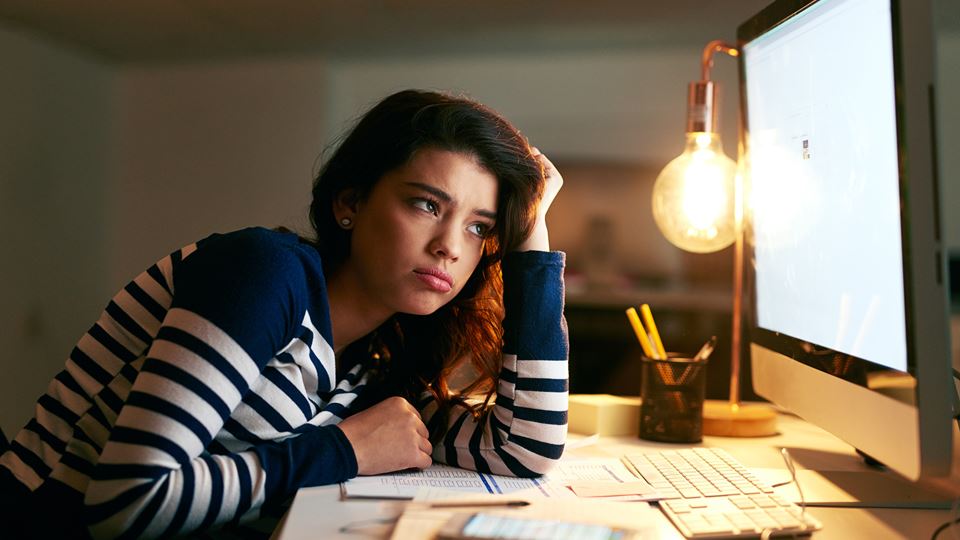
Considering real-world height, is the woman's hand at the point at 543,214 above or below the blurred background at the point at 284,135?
below

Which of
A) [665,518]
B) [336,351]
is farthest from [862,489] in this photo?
[336,351]

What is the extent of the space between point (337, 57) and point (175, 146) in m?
1.00

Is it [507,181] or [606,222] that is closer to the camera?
[507,181]

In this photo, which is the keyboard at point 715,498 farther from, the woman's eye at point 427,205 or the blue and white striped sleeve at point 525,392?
the woman's eye at point 427,205

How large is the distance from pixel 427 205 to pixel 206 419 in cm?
39

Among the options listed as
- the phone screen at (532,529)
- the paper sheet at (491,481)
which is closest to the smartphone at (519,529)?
the phone screen at (532,529)

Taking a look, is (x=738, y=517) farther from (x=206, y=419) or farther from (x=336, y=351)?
(x=336, y=351)

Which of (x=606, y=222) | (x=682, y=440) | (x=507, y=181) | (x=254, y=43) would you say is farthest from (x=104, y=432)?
(x=606, y=222)

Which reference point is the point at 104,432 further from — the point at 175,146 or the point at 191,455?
the point at 175,146

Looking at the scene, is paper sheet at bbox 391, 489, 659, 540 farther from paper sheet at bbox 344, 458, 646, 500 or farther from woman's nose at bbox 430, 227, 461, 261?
woman's nose at bbox 430, 227, 461, 261

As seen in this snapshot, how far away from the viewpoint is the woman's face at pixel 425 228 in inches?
41.4

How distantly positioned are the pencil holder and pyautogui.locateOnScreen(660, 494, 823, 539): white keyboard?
0.38 meters

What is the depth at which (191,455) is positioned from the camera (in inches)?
31.4

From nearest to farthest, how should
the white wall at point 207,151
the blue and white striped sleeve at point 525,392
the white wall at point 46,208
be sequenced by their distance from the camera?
the blue and white striped sleeve at point 525,392, the white wall at point 46,208, the white wall at point 207,151
